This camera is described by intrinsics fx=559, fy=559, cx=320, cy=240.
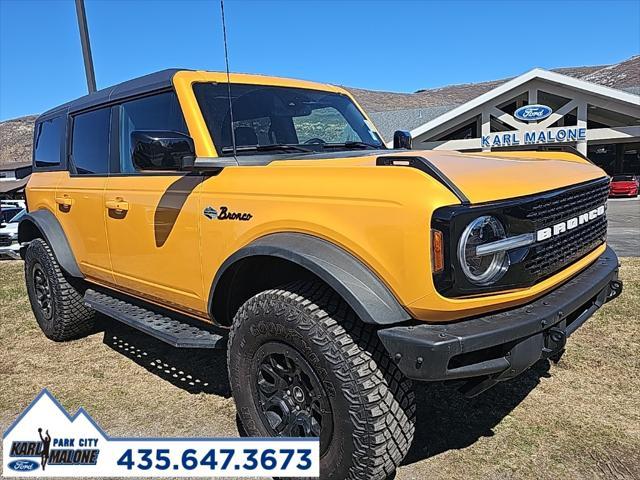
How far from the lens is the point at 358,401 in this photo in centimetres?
228

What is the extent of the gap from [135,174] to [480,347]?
99.4 inches

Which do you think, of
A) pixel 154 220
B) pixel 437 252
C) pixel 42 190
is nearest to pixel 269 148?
pixel 154 220

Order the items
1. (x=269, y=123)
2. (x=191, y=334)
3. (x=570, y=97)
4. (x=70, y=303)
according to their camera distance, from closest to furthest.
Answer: (x=191, y=334), (x=269, y=123), (x=70, y=303), (x=570, y=97)

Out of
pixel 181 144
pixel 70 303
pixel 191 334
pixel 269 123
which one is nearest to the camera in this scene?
pixel 181 144

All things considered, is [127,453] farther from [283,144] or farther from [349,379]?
[283,144]

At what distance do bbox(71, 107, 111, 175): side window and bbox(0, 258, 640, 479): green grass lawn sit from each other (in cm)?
155

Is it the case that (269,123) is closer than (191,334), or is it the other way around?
(191,334)

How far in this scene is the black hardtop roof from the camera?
3534mm

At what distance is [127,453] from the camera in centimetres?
259

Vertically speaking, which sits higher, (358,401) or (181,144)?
(181,144)

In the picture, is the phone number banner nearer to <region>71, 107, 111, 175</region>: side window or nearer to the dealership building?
<region>71, 107, 111, 175</region>: side window

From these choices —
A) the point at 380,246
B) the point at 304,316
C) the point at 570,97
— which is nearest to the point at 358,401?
the point at 304,316

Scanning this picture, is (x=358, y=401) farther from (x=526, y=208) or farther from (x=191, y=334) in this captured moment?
(x=191, y=334)

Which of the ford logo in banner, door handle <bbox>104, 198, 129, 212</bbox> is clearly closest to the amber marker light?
door handle <bbox>104, 198, 129, 212</bbox>
